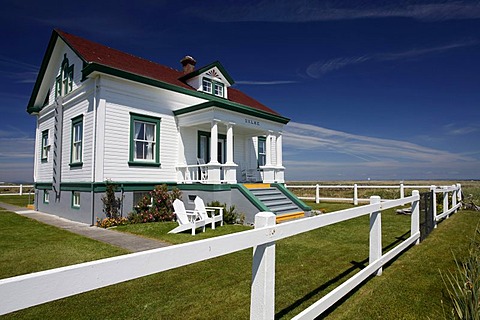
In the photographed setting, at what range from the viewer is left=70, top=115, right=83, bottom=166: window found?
11.9 meters

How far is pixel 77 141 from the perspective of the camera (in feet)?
39.8

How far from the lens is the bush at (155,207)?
10.9m

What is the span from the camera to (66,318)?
3.33m

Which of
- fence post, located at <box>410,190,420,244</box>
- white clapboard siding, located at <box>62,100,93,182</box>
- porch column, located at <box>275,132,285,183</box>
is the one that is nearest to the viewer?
fence post, located at <box>410,190,420,244</box>

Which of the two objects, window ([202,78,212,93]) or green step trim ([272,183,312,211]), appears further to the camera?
window ([202,78,212,93])

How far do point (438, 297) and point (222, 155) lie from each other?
12.7 metres

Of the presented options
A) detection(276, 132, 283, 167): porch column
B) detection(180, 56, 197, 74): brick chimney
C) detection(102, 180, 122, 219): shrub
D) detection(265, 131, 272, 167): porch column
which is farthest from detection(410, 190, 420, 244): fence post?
detection(180, 56, 197, 74): brick chimney

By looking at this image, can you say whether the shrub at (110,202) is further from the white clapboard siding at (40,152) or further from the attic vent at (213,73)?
the attic vent at (213,73)

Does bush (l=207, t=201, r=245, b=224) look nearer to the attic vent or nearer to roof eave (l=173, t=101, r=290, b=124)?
roof eave (l=173, t=101, r=290, b=124)

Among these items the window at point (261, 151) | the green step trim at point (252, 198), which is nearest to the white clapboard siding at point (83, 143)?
the green step trim at point (252, 198)

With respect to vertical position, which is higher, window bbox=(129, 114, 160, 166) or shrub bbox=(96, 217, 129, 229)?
window bbox=(129, 114, 160, 166)

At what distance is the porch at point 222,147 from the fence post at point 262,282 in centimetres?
930

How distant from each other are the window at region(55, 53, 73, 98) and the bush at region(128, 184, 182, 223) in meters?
6.38

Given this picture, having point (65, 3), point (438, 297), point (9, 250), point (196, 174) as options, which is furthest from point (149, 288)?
point (65, 3)
